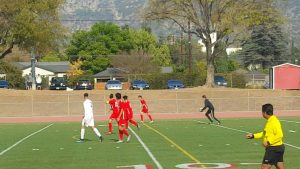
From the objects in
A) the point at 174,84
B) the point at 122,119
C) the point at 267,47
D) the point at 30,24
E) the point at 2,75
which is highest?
the point at 267,47

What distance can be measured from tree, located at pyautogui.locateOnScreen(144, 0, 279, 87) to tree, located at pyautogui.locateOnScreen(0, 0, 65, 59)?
9.11 m

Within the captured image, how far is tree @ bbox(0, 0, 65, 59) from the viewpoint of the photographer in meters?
54.0

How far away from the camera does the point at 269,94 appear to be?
56.1m

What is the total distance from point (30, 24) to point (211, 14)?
17505 mm

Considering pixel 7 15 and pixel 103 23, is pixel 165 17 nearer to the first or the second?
pixel 7 15

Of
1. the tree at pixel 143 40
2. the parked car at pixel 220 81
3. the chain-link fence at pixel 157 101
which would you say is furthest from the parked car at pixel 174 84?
the tree at pixel 143 40

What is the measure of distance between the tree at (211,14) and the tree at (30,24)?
9.11m

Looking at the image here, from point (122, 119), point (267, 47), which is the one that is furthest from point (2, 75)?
point (122, 119)

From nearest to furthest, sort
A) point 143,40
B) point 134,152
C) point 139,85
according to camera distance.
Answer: point 134,152, point 139,85, point 143,40

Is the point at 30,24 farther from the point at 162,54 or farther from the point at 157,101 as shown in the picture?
the point at 162,54

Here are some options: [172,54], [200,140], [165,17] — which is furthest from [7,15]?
[172,54]

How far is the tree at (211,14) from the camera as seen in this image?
5784cm

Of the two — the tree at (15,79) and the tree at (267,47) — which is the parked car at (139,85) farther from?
the tree at (267,47)

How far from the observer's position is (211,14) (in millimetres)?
59906
